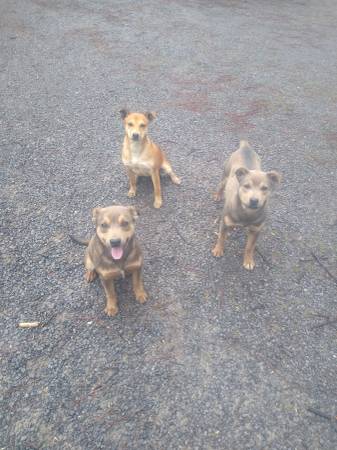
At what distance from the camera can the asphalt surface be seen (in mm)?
3416

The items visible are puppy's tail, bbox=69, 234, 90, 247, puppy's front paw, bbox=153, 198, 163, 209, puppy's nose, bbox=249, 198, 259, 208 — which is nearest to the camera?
puppy's nose, bbox=249, 198, 259, 208

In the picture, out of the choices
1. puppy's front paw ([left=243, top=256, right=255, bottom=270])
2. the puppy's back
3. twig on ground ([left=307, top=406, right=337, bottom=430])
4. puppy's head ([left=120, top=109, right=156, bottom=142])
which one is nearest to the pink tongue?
puppy's front paw ([left=243, top=256, right=255, bottom=270])

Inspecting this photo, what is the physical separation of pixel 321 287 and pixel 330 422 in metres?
1.75

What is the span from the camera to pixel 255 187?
4277 mm

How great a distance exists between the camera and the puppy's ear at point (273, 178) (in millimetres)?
4332

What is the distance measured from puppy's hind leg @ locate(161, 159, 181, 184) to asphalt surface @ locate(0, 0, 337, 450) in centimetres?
23

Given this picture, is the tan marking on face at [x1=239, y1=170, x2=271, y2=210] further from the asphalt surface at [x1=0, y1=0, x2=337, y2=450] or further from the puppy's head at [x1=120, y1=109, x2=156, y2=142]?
the puppy's head at [x1=120, y1=109, x2=156, y2=142]

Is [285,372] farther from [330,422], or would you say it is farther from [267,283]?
[267,283]

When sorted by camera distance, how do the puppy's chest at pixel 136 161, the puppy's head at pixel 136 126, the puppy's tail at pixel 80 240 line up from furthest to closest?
the puppy's chest at pixel 136 161, the puppy's head at pixel 136 126, the puppy's tail at pixel 80 240

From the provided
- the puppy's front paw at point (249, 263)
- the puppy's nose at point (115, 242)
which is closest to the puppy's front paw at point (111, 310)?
the puppy's nose at point (115, 242)

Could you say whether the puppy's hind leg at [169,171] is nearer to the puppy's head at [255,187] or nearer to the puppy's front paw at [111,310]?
the puppy's head at [255,187]

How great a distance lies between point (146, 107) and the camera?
8648mm

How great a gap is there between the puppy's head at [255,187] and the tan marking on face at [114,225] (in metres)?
1.51

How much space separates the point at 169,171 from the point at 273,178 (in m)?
2.26
